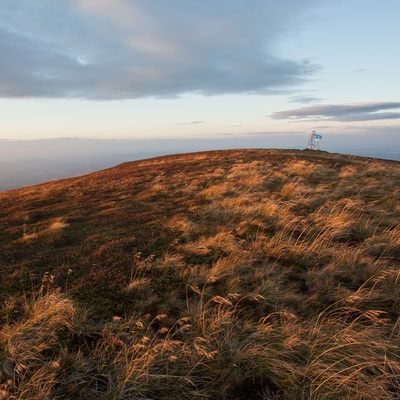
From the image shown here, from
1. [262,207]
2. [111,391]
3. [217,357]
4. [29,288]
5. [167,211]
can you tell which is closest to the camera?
[111,391]

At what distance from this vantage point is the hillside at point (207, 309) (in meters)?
2.98

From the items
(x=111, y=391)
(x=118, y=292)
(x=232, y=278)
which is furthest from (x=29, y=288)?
(x=232, y=278)

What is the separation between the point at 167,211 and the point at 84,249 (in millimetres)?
4196

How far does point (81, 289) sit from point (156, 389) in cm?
270

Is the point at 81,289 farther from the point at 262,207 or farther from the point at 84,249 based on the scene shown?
the point at 262,207

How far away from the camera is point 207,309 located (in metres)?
4.21

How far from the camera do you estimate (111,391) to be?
2.84m

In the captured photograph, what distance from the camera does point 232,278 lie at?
5.04m

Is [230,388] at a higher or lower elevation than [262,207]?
lower

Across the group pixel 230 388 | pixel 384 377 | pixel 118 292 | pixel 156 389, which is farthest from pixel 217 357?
pixel 118 292

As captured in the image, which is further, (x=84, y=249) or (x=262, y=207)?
(x=262, y=207)

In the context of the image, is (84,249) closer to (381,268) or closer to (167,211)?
(167,211)

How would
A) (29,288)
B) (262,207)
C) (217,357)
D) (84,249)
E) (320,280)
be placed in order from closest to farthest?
(217,357) < (320,280) < (29,288) < (84,249) < (262,207)

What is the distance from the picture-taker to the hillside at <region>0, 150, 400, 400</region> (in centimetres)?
298
